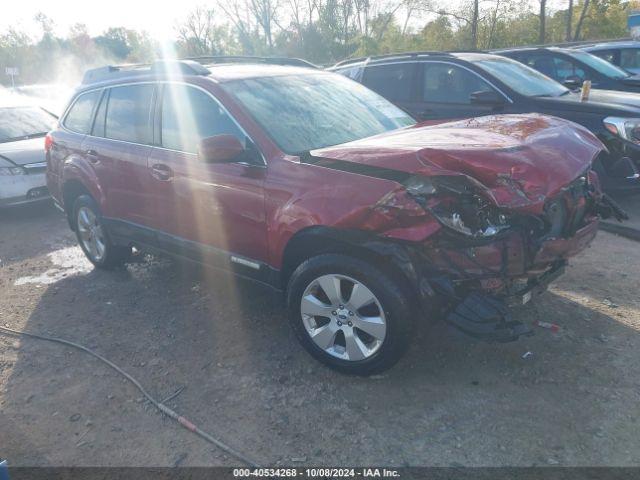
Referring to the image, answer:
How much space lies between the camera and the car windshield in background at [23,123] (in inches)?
319

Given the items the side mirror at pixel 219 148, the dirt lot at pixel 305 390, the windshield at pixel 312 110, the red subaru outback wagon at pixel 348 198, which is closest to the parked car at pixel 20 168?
the dirt lot at pixel 305 390

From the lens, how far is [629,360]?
10.5ft

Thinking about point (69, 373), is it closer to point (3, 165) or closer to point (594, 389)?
point (594, 389)

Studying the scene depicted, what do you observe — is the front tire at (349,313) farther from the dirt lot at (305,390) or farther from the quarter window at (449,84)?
the quarter window at (449,84)

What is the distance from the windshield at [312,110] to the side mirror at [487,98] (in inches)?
85.1

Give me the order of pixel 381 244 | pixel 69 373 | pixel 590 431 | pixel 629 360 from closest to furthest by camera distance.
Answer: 1. pixel 590 431
2. pixel 381 244
3. pixel 629 360
4. pixel 69 373

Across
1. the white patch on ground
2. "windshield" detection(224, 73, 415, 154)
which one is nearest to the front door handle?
"windshield" detection(224, 73, 415, 154)

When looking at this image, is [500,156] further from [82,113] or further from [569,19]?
[569,19]

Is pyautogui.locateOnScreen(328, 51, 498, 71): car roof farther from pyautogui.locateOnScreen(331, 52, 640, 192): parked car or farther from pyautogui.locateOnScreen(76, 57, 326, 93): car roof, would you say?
pyautogui.locateOnScreen(76, 57, 326, 93): car roof

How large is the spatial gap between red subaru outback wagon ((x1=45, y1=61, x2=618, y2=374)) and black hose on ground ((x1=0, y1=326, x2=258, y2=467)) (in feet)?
2.70

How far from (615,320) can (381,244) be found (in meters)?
1.96

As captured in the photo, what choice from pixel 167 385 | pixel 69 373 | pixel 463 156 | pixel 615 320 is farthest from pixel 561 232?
pixel 69 373

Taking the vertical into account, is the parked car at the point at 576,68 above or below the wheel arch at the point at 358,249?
above

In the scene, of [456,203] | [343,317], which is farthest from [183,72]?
[456,203]
